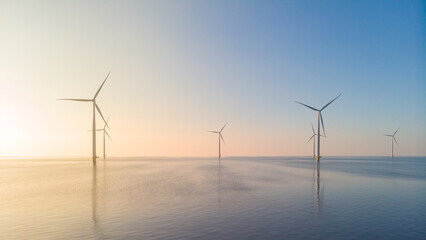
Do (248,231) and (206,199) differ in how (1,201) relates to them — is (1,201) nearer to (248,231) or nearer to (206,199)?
(206,199)

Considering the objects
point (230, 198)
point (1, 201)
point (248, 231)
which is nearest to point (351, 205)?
point (230, 198)

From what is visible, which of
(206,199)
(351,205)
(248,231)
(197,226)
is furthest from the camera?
(206,199)

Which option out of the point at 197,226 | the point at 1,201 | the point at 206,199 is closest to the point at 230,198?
the point at 206,199

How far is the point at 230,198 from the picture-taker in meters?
35.0

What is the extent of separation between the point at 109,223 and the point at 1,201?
23.7 metres

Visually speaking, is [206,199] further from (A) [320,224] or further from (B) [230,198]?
(A) [320,224]

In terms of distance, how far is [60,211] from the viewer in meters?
28.1

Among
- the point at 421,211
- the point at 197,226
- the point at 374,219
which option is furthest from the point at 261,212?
the point at 421,211

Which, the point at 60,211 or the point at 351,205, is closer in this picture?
the point at 60,211

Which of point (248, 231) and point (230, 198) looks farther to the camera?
point (230, 198)

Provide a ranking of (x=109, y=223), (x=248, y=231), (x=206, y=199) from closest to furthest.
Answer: (x=248, y=231)
(x=109, y=223)
(x=206, y=199)

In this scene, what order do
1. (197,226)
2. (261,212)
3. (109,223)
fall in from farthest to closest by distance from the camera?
(261,212) < (109,223) < (197,226)

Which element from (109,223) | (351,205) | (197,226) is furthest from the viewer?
(351,205)

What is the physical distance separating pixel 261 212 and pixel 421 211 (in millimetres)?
18356
